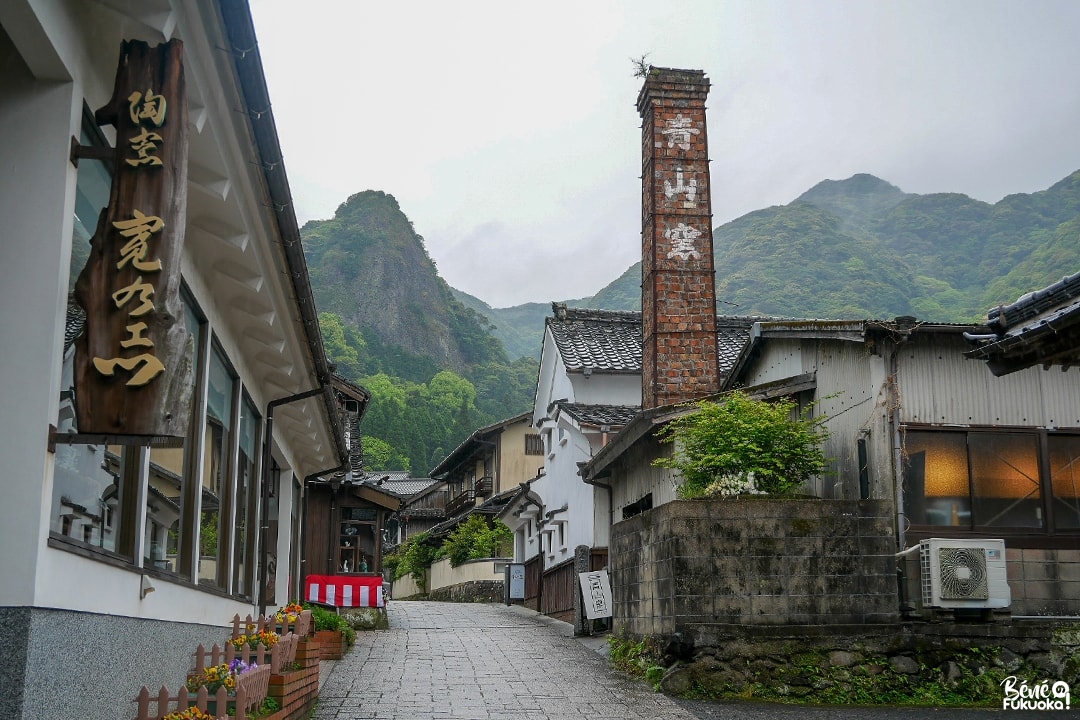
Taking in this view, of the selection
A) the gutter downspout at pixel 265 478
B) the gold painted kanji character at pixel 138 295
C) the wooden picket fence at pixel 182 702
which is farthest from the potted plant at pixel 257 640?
the gold painted kanji character at pixel 138 295

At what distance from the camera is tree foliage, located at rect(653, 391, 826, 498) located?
13.5 meters

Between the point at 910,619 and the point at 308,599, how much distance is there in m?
14.5

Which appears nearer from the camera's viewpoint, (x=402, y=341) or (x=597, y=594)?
(x=597, y=594)

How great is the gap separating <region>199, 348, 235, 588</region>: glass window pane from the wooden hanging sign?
16.5 feet

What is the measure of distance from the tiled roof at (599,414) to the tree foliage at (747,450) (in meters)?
9.55

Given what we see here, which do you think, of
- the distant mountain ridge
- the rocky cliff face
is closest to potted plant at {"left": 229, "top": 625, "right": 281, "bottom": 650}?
the distant mountain ridge

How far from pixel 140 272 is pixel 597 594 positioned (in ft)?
52.0

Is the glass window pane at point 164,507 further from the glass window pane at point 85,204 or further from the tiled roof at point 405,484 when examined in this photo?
the tiled roof at point 405,484

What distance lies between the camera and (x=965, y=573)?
39.2 ft

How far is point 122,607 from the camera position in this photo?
6.82 meters

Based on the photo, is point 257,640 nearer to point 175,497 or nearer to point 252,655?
point 252,655

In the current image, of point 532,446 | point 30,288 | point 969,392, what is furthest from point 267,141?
point 532,446

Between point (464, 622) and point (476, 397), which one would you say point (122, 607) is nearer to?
point (464, 622)

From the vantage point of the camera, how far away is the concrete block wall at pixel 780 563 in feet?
40.8
